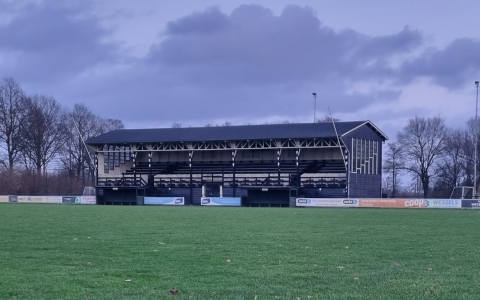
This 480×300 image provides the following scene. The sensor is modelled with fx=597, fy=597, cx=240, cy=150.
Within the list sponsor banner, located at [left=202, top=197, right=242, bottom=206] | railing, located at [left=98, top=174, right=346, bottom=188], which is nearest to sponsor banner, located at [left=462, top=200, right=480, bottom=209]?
railing, located at [left=98, top=174, right=346, bottom=188]

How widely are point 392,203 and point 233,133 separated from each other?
893 inches

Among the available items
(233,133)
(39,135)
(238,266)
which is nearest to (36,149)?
(39,135)

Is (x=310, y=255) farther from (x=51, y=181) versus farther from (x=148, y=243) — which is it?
(x=51, y=181)

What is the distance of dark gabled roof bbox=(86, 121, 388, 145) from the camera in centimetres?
6400

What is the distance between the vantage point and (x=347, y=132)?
6194cm

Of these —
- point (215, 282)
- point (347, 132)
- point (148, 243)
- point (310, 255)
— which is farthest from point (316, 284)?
point (347, 132)

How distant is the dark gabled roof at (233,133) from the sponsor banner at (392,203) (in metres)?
8.97

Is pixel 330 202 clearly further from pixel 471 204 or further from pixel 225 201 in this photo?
pixel 471 204

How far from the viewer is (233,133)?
69188 millimetres

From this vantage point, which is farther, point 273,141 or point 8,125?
point 8,125

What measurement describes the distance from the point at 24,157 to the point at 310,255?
77.9 meters

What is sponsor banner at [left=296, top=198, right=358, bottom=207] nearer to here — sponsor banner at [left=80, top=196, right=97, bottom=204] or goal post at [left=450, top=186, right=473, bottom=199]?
goal post at [left=450, top=186, right=473, bottom=199]

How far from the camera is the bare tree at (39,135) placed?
276ft

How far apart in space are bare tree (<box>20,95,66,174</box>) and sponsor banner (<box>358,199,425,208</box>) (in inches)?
2000
